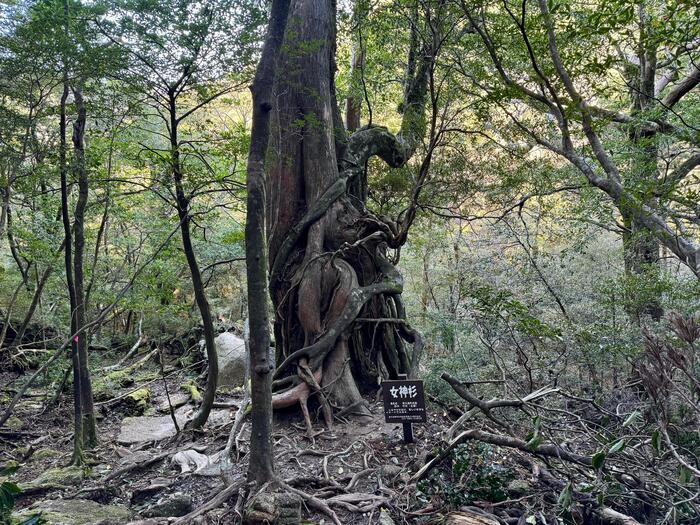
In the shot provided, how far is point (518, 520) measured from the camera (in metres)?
2.81

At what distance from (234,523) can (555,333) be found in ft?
12.2

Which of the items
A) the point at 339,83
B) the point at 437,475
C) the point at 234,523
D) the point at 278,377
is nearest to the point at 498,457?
the point at 437,475

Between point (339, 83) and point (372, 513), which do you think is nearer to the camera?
point (372, 513)

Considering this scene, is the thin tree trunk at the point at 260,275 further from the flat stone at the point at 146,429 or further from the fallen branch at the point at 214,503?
the flat stone at the point at 146,429

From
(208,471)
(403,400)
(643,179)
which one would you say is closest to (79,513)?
(208,471)

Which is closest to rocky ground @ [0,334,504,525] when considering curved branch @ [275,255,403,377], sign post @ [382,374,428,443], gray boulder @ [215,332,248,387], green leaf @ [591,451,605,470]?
sign post @ [382,374,428,443]

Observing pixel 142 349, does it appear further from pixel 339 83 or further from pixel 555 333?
pixel 555 333

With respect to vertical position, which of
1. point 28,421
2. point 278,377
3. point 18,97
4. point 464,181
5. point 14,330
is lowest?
point 28,421

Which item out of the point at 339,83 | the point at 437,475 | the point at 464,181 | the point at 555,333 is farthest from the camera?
the point at 339,83

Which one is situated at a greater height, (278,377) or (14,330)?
(14,330)

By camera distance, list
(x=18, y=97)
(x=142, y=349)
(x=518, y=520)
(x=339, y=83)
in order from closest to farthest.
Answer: (x=518, y=520) → (x=18, y=97) → (x=339, y=83) → (x=142, y=349)

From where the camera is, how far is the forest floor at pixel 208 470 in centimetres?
320

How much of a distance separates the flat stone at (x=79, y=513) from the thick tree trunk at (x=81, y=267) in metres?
1.64

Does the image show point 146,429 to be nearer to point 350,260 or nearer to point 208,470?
point 208,470
